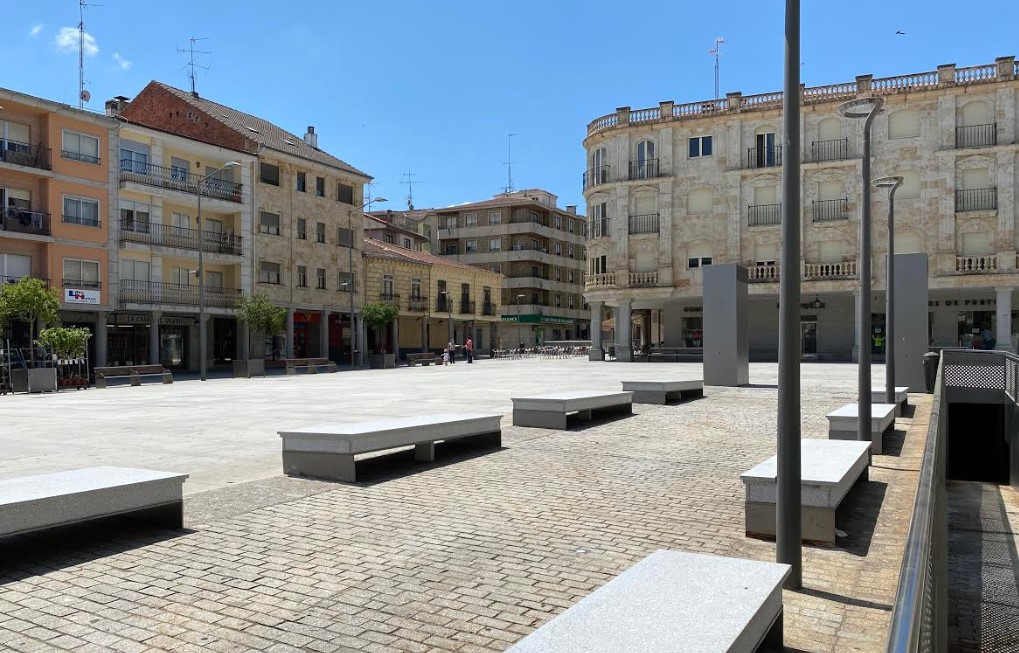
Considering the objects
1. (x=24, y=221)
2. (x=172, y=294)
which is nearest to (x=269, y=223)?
(x=172, y=294)

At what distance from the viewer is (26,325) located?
32.7m

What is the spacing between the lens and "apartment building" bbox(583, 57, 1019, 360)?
41312mm

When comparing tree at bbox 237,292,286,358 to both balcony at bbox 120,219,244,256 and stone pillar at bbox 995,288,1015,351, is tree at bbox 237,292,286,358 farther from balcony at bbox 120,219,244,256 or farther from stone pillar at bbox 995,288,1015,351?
stone pillar at bbox 995,288,1015,351

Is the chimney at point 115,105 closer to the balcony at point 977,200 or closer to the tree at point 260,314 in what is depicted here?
the tree at point 260,314

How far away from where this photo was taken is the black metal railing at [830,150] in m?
43.9

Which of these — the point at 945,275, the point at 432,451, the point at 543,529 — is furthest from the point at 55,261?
the point at 945,275

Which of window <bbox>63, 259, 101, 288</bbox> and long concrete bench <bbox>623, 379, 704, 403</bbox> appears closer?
long concrete bench <bbox>623, 379, 704, 403</bbox>

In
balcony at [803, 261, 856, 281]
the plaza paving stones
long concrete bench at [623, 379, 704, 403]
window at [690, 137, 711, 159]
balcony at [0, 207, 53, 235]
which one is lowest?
the plaza paving stones

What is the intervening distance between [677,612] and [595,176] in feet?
160

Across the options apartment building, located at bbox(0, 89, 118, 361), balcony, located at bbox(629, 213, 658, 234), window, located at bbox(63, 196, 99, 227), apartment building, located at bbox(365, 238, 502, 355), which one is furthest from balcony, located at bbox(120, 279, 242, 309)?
balcony, located at bbox(629, 213, 658, 234)

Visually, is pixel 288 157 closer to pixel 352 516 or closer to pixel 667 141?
pixel 667 141

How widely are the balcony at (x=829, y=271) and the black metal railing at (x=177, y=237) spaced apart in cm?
3118

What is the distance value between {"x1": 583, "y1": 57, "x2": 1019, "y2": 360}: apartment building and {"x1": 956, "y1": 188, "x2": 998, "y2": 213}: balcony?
0.07 metres

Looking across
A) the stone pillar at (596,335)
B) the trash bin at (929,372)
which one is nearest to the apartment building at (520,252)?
the stone pillar at (596,335)
